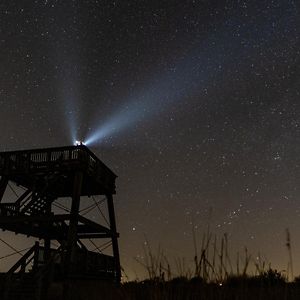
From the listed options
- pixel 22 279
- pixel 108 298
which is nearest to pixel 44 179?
pixel 22 279

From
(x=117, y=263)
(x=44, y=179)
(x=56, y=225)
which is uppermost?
(x=44, y=179)

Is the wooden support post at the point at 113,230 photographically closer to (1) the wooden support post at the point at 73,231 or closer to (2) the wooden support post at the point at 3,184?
(1) the wooden support post at the point at 73,231

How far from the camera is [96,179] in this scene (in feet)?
76.7

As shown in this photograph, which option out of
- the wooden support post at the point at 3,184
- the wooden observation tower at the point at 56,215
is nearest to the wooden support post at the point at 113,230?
the wooden observation tower at the point at 56,215

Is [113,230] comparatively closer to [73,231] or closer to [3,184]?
[73,231]

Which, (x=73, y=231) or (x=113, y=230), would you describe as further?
(x=113, y=230)

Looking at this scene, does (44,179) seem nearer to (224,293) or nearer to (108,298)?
(108,298)

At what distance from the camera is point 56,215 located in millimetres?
20359

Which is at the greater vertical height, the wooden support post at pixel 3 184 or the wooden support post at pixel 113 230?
the wooden support post at pixel 3 184

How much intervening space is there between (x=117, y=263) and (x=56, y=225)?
3.87 m

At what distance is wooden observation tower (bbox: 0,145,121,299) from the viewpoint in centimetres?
1962

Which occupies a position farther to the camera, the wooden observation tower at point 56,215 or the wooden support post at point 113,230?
the wooden support post at point 113,230

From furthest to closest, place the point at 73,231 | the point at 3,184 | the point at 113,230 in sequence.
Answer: the point at 113,230 < the point at 3,184 < the point at 73,231

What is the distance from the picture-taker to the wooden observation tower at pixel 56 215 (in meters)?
19.6
